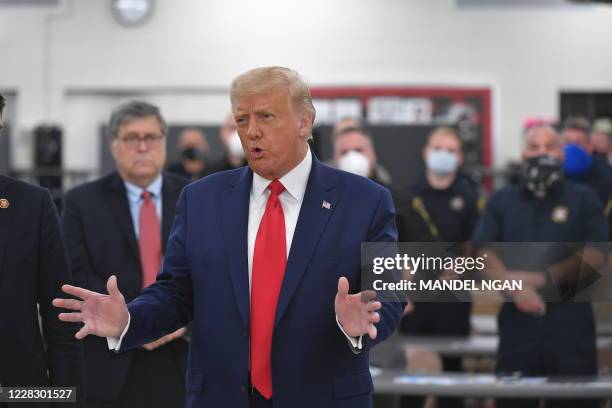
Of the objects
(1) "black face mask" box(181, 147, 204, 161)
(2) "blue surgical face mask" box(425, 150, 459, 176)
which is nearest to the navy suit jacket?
(2) "blue surgical face mask" box(425, 150, 459, 176)

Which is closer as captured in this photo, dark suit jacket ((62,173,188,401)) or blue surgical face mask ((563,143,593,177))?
dark suit jacket ((62,173,188,401))

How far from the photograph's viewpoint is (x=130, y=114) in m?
3.40

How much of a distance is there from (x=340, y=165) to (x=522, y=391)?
4.37 ft

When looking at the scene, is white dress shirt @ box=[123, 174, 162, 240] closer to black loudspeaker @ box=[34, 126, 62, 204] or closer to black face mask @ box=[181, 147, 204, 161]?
black face mask @ box=[181, 147, 204, 161]

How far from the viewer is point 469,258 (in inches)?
96.0

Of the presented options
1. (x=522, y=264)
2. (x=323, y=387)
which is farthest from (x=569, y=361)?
(x=323, y=387)

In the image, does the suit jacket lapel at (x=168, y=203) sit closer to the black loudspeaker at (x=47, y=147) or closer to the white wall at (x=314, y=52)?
the black loudspeaker at (x=47, y=147)

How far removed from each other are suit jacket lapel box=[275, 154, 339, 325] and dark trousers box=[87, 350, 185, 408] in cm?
106

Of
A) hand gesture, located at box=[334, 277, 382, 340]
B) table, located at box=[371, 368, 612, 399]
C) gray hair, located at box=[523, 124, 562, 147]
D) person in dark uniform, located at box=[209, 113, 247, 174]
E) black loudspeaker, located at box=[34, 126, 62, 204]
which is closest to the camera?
hand gesture, located at box=[334, 277, 382, 340]

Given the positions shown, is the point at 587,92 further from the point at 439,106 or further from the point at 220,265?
the point at 220,265

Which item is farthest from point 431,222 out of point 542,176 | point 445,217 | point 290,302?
point 290,302

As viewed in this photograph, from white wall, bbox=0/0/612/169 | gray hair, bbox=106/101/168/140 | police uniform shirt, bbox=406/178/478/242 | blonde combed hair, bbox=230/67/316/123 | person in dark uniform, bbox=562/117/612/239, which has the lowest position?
police uniform shirt, bbox=406/178/478/242

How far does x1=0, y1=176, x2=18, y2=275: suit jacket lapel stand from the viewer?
2340mm

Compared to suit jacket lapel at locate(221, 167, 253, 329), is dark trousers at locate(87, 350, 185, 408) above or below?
below
